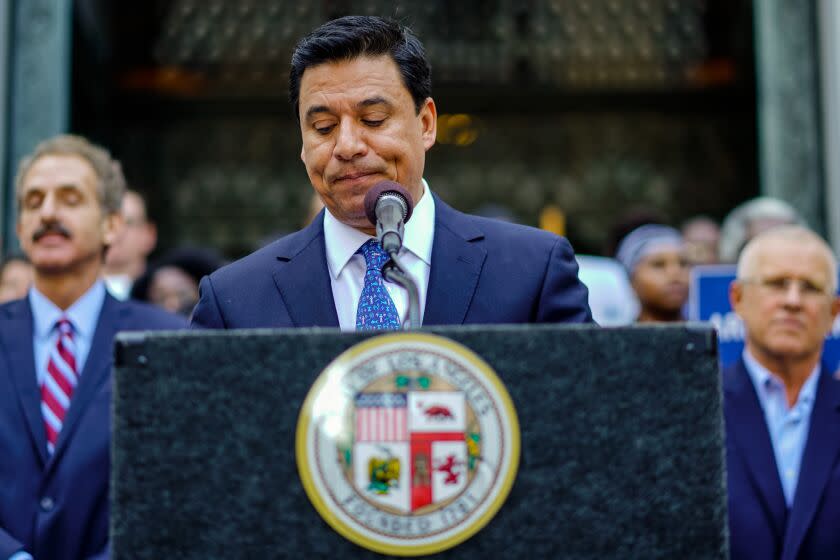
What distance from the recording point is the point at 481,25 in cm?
1026

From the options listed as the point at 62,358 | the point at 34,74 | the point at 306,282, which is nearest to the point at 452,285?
the point at 306,282

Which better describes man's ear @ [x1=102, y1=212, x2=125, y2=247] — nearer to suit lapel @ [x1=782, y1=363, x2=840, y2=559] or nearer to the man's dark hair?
the man's dark hair

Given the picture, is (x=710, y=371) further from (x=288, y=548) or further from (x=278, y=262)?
(x=278, y=262)

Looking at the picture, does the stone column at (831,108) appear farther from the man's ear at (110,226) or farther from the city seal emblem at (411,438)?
the city seal emblem at (411,438)

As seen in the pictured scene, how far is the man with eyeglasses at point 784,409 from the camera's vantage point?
388 centimetres

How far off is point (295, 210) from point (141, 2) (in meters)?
→ 2.13

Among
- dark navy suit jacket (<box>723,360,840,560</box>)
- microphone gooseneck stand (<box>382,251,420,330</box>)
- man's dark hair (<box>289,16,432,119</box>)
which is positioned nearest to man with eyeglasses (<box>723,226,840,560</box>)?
Result: dark navy suit jacket (<box>723,360,840,560</box>)

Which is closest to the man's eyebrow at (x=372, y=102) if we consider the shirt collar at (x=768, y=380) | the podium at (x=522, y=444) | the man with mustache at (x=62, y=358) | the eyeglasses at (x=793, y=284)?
the podium at (x=522, y=444)

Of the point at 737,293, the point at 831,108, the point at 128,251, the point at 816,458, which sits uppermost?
the point at 831,108

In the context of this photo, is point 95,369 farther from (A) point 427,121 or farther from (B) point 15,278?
(B) point 15,278

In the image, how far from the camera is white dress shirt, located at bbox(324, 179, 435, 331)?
259cm

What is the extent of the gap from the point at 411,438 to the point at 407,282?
1.07 feet

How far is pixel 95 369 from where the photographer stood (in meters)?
4.06

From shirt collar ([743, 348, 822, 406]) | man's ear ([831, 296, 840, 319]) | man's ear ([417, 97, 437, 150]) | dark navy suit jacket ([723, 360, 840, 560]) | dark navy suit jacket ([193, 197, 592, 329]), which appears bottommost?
dark navy suit jacket ([723, 360, 840, 560])
